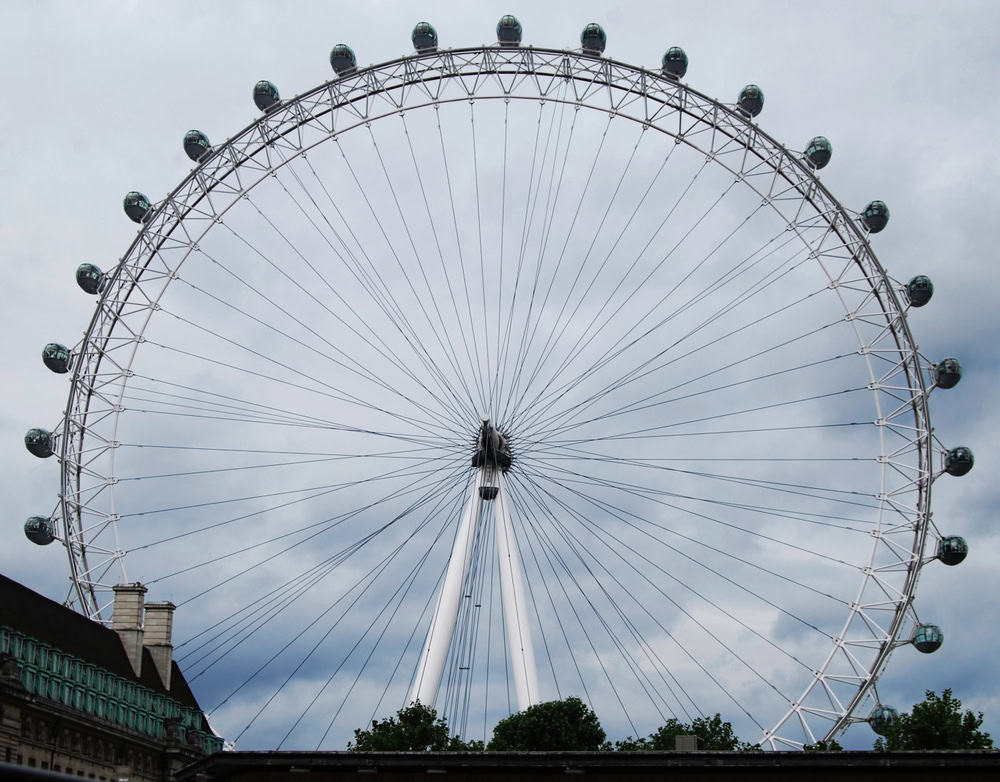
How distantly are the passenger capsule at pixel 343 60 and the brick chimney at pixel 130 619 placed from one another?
89.1ft

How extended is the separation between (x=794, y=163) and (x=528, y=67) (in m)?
12.1

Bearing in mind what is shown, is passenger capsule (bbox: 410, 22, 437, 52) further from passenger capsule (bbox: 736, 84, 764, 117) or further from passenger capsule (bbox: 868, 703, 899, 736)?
passenger capsule (bbox: 868, 703, 899, 736)

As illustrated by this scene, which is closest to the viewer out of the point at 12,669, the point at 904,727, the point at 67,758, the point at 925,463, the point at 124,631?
the point at 12,669

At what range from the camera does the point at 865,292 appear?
2303 inches

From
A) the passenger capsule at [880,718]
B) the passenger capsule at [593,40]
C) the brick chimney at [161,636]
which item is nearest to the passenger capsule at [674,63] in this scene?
the passenger capsule at [593,40]

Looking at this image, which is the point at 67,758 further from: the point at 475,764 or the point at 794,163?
the point at 794,163

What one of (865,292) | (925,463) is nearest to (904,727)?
(925,463)

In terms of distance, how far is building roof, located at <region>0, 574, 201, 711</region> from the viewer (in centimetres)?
5500

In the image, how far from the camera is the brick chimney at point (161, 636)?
69375 millimetres

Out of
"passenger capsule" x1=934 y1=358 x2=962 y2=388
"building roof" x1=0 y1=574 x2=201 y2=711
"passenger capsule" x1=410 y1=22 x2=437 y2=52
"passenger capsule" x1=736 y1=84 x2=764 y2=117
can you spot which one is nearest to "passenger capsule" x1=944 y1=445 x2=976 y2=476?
"passenger capsule" x1=934 y1=358 x2=962 y2=388

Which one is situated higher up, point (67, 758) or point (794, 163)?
point (794, 163)

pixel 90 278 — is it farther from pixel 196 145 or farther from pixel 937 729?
pixel 937 729

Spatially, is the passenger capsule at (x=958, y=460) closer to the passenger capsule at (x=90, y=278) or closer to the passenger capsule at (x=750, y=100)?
the passenger capsule at (x=750, y=100)

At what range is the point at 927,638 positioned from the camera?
56.3m
